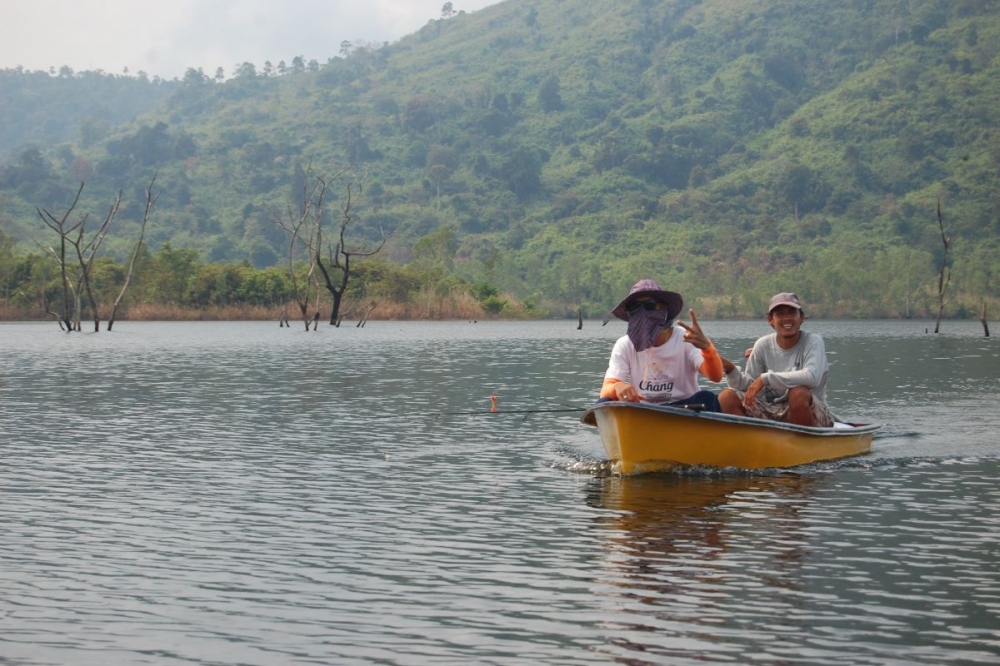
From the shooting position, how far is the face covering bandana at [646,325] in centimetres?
1459

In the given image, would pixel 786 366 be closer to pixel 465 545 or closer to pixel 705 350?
pixel 705 350

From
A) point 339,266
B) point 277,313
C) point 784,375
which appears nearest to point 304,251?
point 277,313

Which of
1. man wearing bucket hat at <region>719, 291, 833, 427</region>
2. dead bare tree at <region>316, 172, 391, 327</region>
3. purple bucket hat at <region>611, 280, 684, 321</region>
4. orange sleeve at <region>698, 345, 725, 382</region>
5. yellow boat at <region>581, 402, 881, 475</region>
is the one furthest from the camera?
dead bare tree at <region>316, 172, 391, 327</region>

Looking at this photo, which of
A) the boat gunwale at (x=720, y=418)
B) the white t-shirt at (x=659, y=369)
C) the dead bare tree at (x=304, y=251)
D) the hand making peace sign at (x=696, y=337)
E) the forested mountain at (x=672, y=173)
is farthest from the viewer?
the forested mountain at (x=672, y=173)

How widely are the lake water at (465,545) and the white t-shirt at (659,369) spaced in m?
1.00

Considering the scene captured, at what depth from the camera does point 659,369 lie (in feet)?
49.5

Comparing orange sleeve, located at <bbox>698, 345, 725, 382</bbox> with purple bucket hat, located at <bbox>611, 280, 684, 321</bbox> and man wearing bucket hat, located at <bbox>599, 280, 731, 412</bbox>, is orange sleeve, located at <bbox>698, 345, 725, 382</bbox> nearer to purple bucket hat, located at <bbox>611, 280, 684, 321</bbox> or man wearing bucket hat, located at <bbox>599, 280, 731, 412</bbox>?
man wearing bucket hat, located at <bbox>599, 280, 731, 412</bbox>

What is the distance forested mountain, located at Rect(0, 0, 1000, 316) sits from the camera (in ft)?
412

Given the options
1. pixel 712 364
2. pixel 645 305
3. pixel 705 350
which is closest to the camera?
pixel 705 350

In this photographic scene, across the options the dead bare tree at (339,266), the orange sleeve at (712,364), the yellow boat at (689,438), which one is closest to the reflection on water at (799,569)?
the yellow boat at (689,438)

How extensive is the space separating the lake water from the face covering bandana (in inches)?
64.3

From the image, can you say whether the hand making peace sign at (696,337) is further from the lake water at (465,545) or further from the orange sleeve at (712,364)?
the lake water at (465,545)

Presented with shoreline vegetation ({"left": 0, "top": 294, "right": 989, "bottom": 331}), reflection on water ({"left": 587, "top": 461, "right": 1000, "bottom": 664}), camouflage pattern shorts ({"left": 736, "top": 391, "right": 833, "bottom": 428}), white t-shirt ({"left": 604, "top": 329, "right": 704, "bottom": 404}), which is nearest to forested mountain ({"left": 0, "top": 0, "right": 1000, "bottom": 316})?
shoreline vegetation ({"left": 0, "top": 294, "right": 989, "bottom": 331})

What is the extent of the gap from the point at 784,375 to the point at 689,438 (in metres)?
1.47
